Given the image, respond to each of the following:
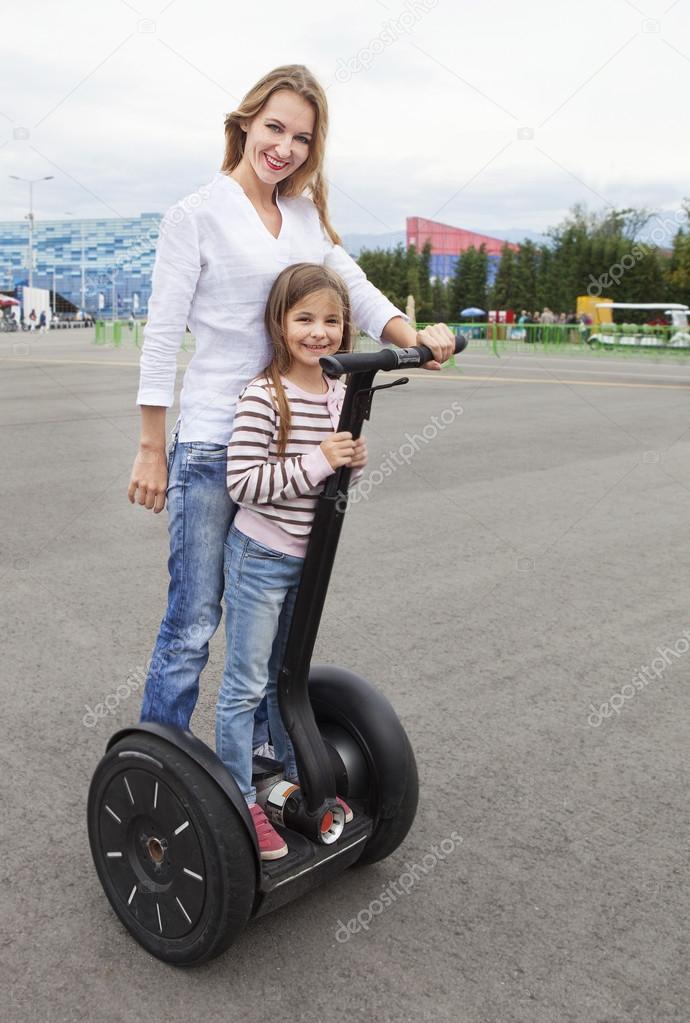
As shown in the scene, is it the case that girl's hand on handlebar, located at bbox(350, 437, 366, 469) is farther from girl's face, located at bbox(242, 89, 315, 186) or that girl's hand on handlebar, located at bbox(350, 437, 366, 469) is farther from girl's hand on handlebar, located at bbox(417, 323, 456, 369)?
girl's face, located at bbox(242, 89, 315, 186)

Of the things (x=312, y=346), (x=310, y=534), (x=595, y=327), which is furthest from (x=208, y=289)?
(x=595, y=327)

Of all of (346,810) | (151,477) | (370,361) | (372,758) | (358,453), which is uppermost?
(370,361)

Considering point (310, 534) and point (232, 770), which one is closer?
point (310, 534)

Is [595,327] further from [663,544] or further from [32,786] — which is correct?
[32,786]

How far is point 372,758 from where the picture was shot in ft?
8.71

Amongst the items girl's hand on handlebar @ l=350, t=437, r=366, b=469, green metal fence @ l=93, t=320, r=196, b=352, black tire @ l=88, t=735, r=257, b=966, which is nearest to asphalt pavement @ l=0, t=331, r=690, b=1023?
black tire @ l=88, t=735, r=257, b=966

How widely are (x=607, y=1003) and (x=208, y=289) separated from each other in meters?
1.83

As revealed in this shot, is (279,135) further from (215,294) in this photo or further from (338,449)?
(338,449)

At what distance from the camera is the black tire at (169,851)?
2256 millimetres

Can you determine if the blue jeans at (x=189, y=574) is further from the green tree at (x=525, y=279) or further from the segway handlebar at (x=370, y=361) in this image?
the green tree at (x=525, y=279)

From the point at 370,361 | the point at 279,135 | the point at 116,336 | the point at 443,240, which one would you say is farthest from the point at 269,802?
the point at 443,240

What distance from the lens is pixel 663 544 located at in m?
6.62

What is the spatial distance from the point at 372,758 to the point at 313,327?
3.61 ft

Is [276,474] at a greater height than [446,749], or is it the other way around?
[276,474]
